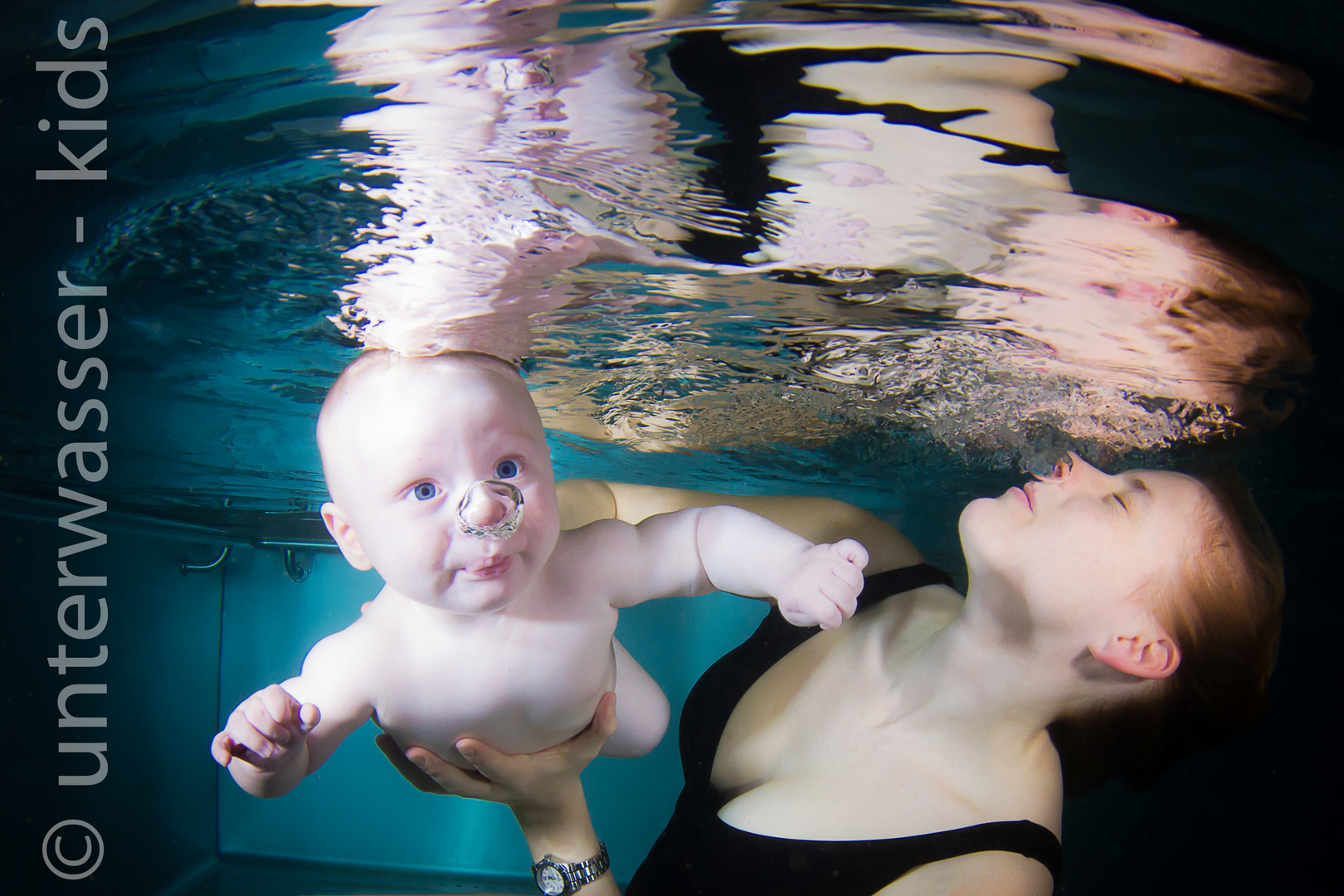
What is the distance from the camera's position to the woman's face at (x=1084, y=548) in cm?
278

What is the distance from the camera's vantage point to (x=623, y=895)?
11.8 feet

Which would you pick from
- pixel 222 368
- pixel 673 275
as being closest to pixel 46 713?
pixel 222 368

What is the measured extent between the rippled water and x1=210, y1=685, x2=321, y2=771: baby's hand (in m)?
2.11

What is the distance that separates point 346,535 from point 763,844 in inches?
89.5

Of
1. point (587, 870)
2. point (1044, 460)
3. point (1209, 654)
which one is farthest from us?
point (1044, 460)

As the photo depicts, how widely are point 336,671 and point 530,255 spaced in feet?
7.07

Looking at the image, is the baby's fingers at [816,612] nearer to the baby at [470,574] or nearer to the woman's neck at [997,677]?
the baby at [470,574]

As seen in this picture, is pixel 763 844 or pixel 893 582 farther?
pixel 893 582

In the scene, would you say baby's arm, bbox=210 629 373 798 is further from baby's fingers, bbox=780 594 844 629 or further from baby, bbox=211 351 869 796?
baby's fingers, bbox=780 594 844 629

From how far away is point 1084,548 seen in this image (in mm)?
2795

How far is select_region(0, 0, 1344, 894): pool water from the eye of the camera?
83.4 inches

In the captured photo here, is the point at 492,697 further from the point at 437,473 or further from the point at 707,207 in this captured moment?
the point at 707,207

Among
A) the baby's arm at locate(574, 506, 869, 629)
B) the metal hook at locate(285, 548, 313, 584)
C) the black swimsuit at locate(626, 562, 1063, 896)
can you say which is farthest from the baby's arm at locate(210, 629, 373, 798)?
the metal hook at locate(285, 548, 313, 584)

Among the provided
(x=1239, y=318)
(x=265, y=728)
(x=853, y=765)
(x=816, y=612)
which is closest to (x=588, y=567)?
(x=816, y=612)
